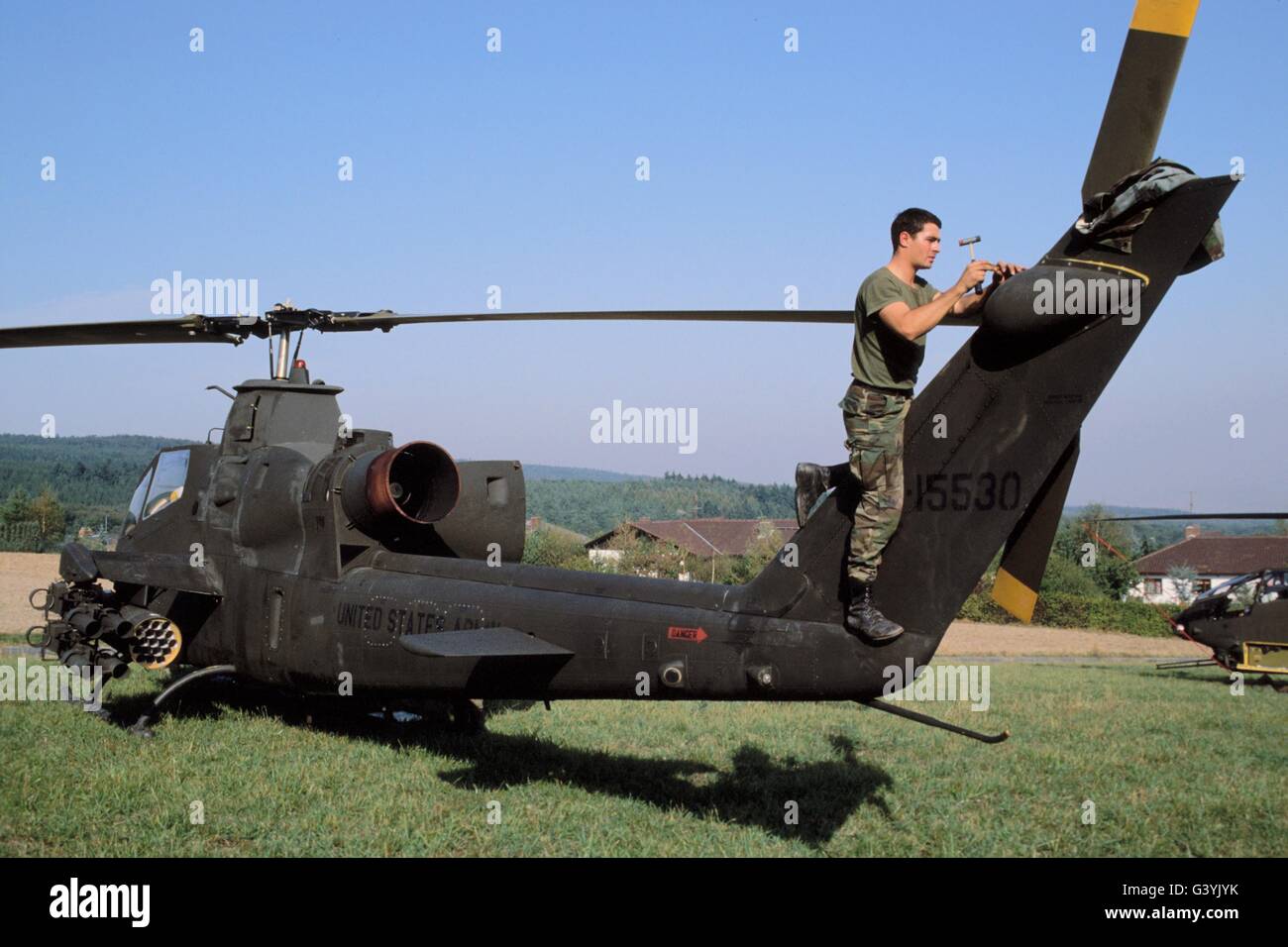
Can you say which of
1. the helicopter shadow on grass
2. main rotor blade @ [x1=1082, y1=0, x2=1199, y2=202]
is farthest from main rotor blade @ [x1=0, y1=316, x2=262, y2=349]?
main rotor blade @ [x1=1082, y1=0, x2=1199, y2=202]

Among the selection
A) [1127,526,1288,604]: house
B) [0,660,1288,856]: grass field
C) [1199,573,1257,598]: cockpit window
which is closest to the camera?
[0,660,1288,856]: grass field

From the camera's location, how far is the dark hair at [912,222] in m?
6.26

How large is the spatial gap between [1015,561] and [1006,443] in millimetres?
856

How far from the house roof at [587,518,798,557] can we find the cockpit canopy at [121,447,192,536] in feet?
139

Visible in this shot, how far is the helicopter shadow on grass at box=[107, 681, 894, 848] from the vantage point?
853 centimetres

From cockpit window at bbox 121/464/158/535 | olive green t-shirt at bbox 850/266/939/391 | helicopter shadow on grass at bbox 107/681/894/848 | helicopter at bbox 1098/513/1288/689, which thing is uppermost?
olive green t-shirt at bbox 850/266/939/391

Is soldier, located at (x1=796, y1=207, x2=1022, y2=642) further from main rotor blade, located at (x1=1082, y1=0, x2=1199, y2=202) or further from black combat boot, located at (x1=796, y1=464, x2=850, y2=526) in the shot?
main rotor blade, located at (x1=1082, y1=0, x2=1199, y2=202)

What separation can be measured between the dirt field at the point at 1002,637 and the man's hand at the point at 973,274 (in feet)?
85.6

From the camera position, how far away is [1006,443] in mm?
6039

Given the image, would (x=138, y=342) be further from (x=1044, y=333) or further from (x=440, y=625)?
(x=1044, y=333)

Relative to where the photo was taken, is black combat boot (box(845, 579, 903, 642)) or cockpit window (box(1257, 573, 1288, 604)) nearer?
black combat boot (box(845, 579, 903, 642))

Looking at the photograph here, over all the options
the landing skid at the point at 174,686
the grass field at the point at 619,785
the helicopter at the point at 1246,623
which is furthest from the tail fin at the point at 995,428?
the helicopter at the point at 1246,623

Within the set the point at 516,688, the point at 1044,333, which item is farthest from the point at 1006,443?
the point at 516,688

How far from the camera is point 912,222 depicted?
20.6ft
